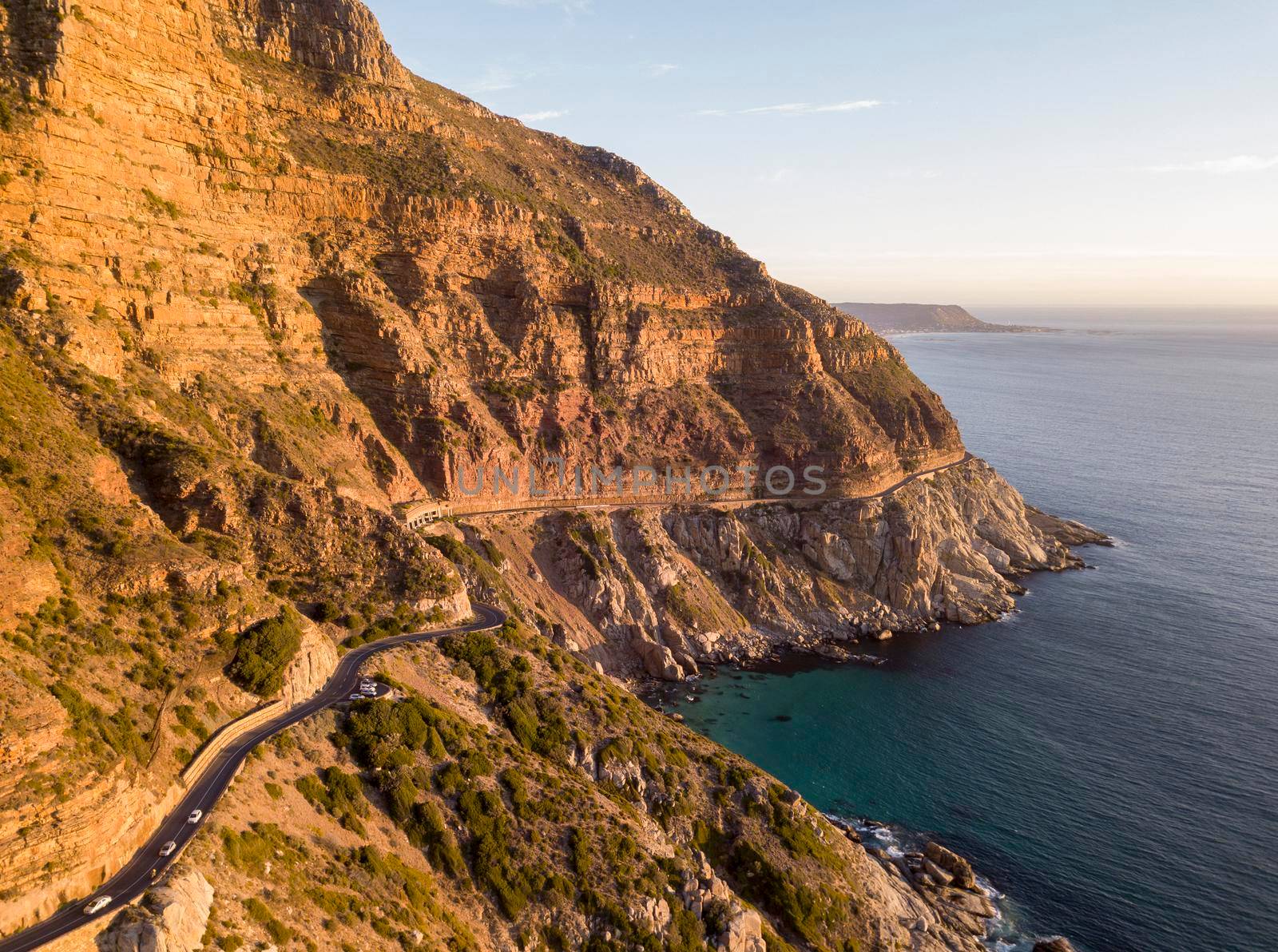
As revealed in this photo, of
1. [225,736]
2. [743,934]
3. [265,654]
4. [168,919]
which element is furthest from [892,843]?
[168,919]

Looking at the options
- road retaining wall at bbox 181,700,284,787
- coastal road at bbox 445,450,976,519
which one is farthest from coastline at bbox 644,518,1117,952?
road retaining wall at bbox 181,700,284,787

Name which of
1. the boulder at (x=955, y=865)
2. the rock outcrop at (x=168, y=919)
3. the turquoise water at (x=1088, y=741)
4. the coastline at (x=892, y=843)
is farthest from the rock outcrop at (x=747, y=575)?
the rock outcrop at (x=168, y=919)

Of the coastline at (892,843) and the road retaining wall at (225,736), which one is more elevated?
the road retaining wall at (225,736)

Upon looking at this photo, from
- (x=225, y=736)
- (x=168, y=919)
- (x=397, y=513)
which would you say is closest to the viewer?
(x=168, y=919)

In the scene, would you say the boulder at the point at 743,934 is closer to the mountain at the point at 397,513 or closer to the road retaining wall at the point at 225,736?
the mountain at the point at 397,513

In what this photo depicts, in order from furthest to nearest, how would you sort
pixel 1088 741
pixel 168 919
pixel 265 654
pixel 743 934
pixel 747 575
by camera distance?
pixel 747 575
pixel 1088 741
pixel 743 934
pixel 265 654
pixel 168 919

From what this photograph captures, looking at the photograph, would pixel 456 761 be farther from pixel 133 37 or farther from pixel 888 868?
pixel 133 37

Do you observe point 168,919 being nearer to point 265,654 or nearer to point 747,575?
point 265,654
